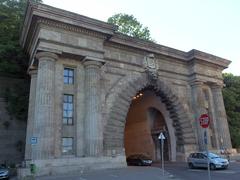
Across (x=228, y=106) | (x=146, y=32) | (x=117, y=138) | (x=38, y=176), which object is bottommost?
(x=38, y=176)

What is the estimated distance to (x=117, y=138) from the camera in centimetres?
2503

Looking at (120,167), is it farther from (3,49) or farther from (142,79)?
(3,49)

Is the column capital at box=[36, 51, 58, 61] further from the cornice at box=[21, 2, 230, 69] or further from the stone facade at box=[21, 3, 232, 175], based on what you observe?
the cornice at box=[21, 2, 230, 69]

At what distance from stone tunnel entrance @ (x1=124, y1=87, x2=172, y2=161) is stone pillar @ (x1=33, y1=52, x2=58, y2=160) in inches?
554

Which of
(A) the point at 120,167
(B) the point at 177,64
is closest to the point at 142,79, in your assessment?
(B) the point at 177,64

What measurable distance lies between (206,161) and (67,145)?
38.1 feet

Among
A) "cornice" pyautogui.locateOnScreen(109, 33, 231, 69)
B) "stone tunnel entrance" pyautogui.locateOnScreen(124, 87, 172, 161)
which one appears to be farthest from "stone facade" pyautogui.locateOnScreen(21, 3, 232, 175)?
"stone tunnel entrance" pyautogui.locateOnScreen(124, 87, 172, 161)

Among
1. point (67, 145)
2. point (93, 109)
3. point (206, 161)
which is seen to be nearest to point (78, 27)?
point (93, 109)

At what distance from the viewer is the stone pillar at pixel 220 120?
1282 inches


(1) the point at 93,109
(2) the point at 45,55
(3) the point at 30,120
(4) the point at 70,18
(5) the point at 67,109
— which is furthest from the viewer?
(3) the point at 30,120

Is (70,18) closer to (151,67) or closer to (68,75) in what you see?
(68,75)

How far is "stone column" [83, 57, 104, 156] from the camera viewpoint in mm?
22188

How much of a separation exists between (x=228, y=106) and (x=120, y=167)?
984 inches

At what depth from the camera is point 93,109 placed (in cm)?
2305
